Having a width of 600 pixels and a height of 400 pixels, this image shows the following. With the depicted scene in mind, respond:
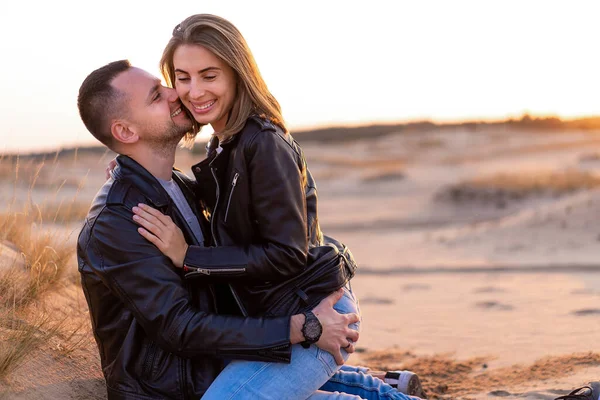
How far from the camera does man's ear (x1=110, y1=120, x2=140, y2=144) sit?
3387 mm

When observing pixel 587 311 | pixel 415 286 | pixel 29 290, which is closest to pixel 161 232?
pixel 29 290

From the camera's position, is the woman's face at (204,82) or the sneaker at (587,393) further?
the sneaker at (587,393)

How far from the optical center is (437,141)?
40.0 metres

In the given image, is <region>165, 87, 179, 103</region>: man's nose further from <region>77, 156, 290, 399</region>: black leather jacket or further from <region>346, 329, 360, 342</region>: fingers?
<region>346, 329, 360, 342</region>: fingers

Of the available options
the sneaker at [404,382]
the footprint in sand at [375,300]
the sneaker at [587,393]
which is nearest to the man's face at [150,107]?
the sneaker at [404,382]

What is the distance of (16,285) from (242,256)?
6.48 feet

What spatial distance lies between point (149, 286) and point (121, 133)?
80cm

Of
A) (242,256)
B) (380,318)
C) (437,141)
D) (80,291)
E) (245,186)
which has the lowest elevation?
(437,141)

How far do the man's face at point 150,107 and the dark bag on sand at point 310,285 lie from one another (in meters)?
0.90

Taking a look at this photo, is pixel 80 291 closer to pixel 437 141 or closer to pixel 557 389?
pixel 557 389

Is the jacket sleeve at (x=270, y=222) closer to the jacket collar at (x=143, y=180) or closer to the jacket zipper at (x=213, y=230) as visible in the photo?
the jacket zipper at (x=213, y=230)

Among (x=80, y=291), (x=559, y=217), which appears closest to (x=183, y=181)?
(x=80, y=291)

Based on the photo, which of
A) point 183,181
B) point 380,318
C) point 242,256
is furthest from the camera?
point 380,318

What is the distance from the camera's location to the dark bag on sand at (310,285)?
318 centimetres
